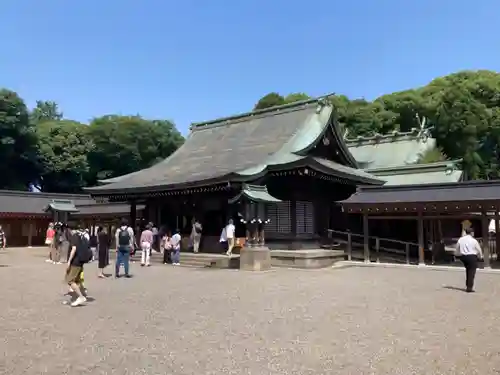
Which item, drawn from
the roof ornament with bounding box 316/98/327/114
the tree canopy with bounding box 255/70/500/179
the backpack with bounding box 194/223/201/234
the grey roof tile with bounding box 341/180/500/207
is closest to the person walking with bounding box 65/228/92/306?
the backpack with bounding box 194/223/201/234

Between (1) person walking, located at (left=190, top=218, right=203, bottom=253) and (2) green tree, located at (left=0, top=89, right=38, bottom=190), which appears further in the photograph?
(2) green tree, located at (left=0, top=89, right=38, bottom=190)

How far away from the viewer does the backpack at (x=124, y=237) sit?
14797 mm

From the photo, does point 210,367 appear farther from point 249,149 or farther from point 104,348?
point 249,149

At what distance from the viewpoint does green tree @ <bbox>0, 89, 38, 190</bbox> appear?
150 ft

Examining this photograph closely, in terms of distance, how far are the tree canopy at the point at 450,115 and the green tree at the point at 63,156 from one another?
64.4ft

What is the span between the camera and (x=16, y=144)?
155ft

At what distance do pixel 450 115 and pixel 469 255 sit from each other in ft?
110

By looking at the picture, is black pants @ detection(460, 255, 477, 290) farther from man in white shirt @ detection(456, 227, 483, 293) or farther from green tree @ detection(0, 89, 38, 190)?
green tree @ detection(0, 89, 38, 190)

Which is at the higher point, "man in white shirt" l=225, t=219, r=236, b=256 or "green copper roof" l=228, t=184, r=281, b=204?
"green copper roof" l=228, t=184, r=281, b=204

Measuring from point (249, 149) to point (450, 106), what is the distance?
25.3 meters

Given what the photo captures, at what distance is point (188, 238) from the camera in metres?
24.1

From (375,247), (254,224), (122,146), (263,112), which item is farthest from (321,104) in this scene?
(122,146)

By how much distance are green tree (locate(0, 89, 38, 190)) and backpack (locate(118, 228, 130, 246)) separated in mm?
36061

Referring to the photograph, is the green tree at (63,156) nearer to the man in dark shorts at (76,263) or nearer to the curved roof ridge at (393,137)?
the curved roof ridge at (393,137)
